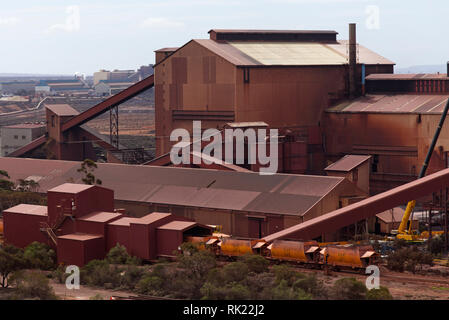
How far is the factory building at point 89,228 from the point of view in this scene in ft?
136

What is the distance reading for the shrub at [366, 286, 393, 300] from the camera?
101 ft

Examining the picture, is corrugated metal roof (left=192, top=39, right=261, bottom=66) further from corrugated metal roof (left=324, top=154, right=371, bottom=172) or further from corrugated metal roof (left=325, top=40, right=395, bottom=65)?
corrugated metal roof (left=324, top=154, right=371, bottom=172)

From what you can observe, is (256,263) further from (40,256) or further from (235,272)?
(40,256)

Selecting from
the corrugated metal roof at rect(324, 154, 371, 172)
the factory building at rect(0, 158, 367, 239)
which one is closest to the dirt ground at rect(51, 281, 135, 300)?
the factory building at rect(0, 158, 367, 239)

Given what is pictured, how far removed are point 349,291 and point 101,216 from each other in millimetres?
15376

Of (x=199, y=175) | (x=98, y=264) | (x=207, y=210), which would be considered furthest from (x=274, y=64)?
(x=98, y=264)

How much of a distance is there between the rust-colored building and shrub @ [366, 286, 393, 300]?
31.6 meters

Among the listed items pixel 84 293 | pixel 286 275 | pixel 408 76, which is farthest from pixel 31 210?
pixel 408 76

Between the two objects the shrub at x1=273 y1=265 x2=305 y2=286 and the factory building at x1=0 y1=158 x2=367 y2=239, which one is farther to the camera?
the factory building at x1=0 y1=158 x2=367 y2=239

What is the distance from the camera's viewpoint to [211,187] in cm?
5091

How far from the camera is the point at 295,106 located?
64875 mm

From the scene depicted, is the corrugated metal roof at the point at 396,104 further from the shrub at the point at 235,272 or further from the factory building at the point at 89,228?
the shrub at the point at 235,272

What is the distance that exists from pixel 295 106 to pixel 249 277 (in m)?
31.6
